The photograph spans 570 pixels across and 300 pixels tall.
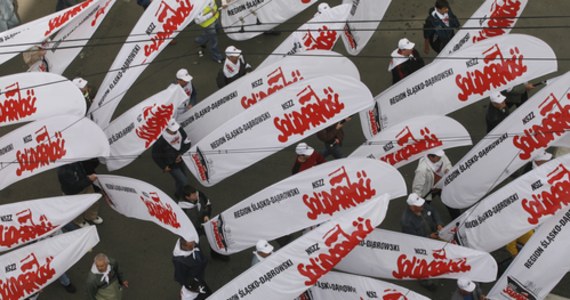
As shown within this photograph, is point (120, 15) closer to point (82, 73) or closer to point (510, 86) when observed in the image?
point (82, 73)

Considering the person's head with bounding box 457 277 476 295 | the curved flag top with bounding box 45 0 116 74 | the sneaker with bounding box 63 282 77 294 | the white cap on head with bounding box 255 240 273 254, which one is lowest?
the sneaker with bounding box 63 282 77 294

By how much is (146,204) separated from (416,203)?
11.0 ft

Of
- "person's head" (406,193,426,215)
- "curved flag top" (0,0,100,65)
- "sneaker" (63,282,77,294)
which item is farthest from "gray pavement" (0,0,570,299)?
"curved flag top" (0,0,100,65)

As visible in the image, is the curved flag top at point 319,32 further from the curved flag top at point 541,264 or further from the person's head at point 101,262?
the curved flag top at point 541,264

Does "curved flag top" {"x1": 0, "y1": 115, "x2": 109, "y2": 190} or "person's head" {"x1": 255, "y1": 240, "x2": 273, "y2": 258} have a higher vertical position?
"curved flag top" {"x1": 0, "y1": 115, "x2": 109, "y2": 190}

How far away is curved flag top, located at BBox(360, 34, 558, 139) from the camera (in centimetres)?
1061

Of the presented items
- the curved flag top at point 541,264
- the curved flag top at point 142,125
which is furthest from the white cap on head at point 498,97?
the curved flag top at point 142,125

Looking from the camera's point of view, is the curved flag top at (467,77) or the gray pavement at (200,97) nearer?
the curved flag top at (467,77)

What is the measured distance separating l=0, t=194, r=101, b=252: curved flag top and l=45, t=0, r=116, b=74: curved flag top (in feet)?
8.57

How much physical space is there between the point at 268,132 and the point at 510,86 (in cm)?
331

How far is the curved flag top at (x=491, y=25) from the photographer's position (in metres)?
11.5

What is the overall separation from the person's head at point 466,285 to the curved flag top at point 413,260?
0.56 ft

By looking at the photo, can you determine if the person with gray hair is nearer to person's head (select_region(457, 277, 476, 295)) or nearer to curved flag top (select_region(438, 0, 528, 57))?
person's head (select_region(457, 277, 476, 295))

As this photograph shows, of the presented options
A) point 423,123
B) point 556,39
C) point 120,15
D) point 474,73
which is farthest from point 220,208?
point 556,39
